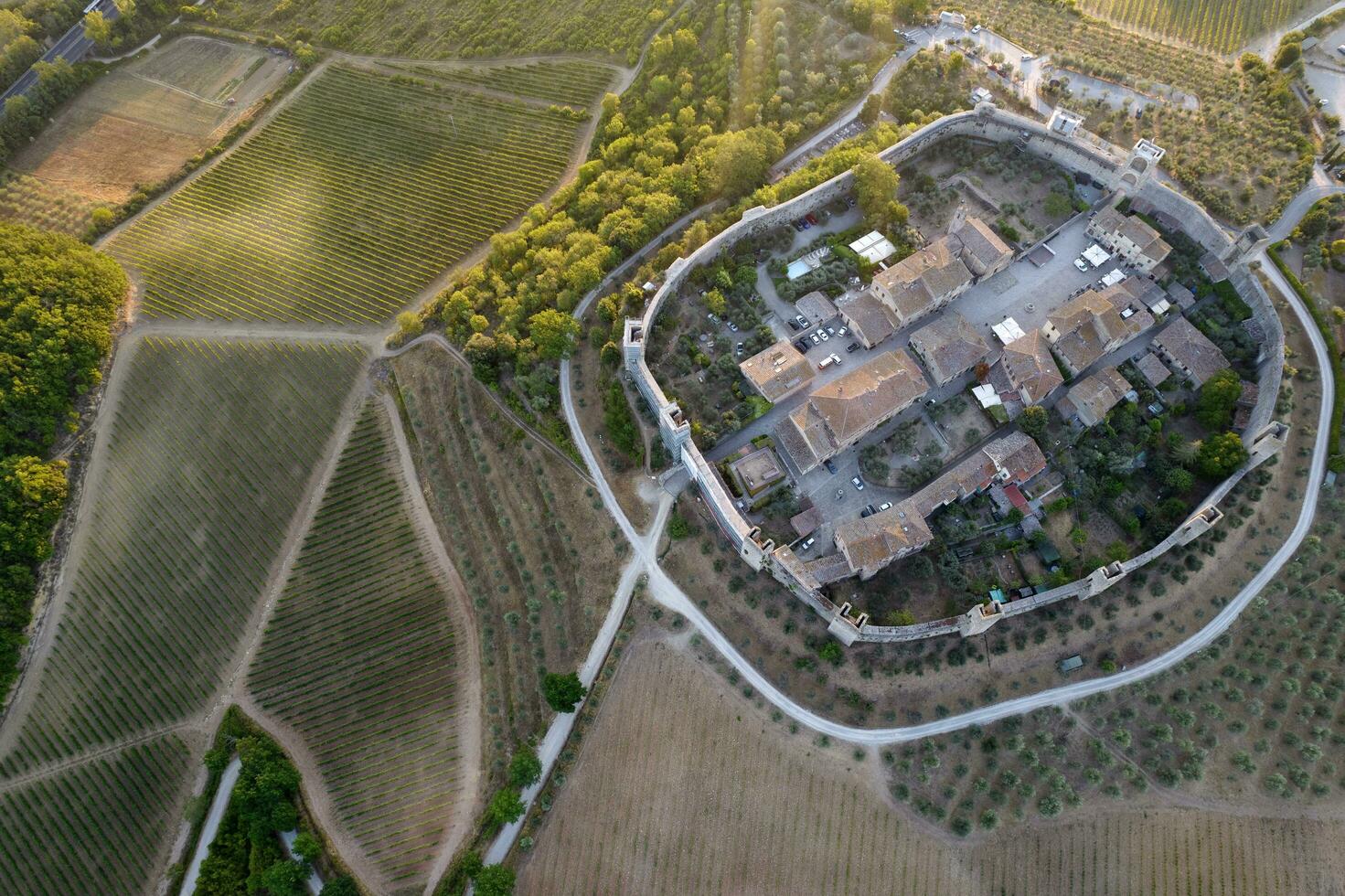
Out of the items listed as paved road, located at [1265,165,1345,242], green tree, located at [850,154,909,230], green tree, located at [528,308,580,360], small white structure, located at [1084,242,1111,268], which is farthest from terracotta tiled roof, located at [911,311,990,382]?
paved road, located at [1265,165,1345,242]

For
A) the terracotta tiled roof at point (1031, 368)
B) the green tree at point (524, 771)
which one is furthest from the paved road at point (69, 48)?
the terracotta tiled roof at point (1031, 368)

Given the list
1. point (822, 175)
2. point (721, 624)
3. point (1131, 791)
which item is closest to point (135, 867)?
point (721, 624)

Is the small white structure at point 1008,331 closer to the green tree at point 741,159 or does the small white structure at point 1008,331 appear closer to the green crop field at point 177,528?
the green tree at point 741,159

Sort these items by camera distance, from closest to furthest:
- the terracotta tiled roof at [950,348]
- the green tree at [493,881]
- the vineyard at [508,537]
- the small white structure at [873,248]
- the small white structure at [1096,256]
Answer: the green tree at [493,881]
the vineyard at [508,537]
the terracotta tiled roof at [950,348]
the small white structure at [1096,256]
the small white structure at [873,248]

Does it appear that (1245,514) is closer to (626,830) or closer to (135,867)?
(626,830)

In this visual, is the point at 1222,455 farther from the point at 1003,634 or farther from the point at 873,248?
the point at 873,248

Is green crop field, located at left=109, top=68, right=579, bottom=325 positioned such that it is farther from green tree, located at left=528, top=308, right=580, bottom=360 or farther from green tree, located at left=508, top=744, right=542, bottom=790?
green tree, located at left=508, top=744, right=542, bottom=790

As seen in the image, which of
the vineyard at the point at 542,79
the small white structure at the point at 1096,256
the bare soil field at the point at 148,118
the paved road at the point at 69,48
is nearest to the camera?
the small white structure at the point at 1096,256
